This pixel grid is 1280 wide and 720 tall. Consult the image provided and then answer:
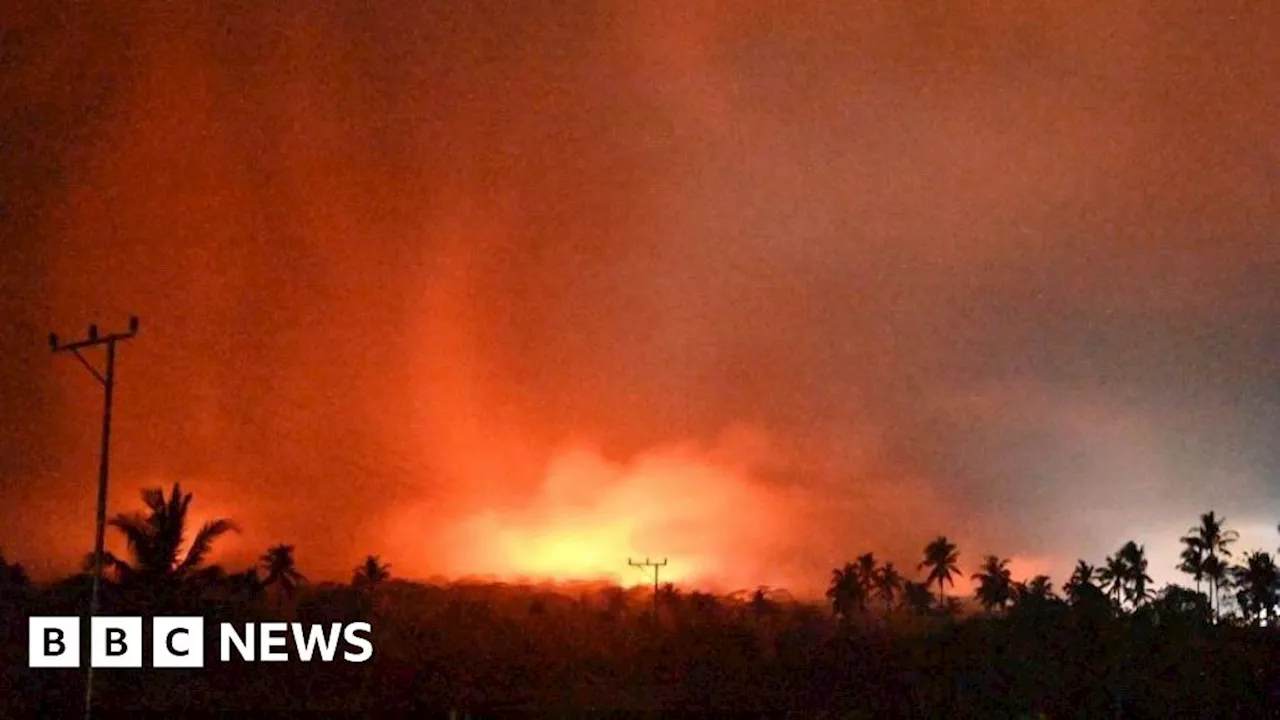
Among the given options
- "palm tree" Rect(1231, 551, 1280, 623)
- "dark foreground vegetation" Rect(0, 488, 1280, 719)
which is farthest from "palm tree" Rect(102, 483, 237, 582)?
"palm tree" Rect(1231, 551, 1280, 623)

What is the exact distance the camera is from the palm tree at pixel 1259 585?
88.2m

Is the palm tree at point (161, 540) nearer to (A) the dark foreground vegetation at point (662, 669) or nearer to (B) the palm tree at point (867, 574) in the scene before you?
(A) the dark foreground vegetation at point (662, 669)

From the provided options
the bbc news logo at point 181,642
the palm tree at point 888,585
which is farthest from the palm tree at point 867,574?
the bbc news logo at point 181,642

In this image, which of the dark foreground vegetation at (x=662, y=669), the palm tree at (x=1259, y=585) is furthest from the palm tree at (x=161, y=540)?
the palm tree at (x=1259, y=585)

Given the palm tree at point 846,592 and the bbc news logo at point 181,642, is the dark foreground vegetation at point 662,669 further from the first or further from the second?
the palm tree at point 846,592

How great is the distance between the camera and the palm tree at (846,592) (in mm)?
107188

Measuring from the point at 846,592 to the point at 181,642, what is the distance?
78.6 m

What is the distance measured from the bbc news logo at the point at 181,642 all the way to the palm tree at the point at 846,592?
6834 centimetres

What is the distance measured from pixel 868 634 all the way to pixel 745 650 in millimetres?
8458

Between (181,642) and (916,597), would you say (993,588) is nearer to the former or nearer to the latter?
(916,597)

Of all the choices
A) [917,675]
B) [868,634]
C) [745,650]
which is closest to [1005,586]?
[868,634]

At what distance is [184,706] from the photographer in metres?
34.4

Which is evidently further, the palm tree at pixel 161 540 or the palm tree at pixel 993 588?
the palm tree at pixel 993 588

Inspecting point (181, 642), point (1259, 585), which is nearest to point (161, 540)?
point (181, 642)
